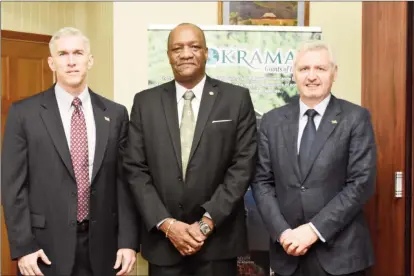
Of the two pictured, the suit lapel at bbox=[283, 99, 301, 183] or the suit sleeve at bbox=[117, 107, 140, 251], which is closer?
the suit lapel at bbox=[283, 99, 301, 183]

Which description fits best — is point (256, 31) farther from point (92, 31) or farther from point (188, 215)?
point (92, 31)

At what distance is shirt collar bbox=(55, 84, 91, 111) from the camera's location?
221cm

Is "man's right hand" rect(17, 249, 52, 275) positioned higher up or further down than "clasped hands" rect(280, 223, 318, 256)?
further down

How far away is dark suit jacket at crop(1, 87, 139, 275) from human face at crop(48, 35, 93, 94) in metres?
0.12

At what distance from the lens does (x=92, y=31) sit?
16.0 ft

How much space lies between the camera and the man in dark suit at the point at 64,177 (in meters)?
2.11

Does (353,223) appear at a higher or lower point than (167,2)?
lower

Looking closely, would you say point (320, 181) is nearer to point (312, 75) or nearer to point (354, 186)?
point (354, 186)

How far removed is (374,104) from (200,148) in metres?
1.45

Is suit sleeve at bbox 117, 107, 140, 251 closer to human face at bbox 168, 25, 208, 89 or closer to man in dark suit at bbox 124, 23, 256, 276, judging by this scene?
man in dark suit at bbox 124, 23, 256, 276

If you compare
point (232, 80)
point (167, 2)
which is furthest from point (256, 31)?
point (167, 2)

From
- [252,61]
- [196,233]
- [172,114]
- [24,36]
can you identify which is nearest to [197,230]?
[196,233]

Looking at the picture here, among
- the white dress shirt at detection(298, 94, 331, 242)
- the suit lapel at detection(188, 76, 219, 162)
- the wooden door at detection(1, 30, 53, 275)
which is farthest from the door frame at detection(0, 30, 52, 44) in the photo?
the white dress shirt at detection(298, 94, 331, 242)

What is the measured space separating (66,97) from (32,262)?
2.38ft
